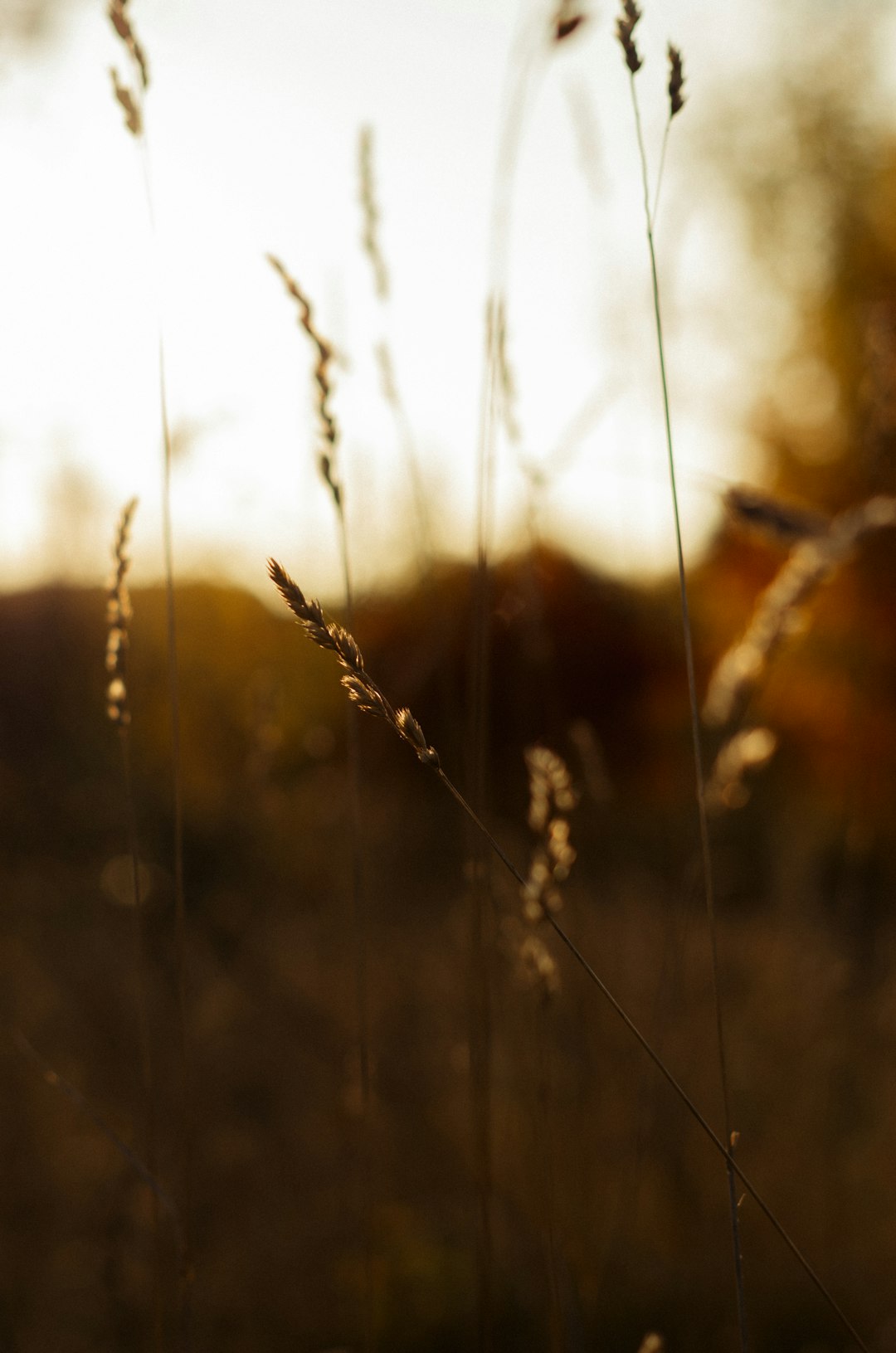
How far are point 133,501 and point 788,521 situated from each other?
0.70m

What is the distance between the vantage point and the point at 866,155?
269 inches

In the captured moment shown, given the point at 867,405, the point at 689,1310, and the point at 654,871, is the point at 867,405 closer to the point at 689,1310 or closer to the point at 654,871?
the point at 689,1310

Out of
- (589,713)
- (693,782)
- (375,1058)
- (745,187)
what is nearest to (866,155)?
(745,187)

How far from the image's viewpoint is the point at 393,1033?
8.25ft

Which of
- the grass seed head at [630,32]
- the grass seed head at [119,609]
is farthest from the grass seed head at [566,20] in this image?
the grass seed head at [119,609]

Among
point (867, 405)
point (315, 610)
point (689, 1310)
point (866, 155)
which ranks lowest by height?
point (689, 1310)

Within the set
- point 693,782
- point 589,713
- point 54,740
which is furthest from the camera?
point 589,713

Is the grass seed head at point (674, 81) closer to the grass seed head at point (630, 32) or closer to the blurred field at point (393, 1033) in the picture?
the grass seed head at point (630, 32)

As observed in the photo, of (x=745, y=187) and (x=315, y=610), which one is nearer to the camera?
(x=315, y=610)

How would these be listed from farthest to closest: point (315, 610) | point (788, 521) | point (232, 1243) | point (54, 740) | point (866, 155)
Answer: point (866, 155) → point (54, 740) → point (232, 1243) → point (788, 521) → point (315, 610)

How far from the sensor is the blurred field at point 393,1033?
4.90 feet

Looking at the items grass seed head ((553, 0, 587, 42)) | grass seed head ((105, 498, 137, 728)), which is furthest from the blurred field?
grass seed head ((553, 0, 587, 42))

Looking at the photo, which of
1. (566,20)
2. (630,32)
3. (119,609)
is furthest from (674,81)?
(119,609)

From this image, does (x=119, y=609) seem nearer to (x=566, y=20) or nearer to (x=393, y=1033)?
(x=566, y=20)
